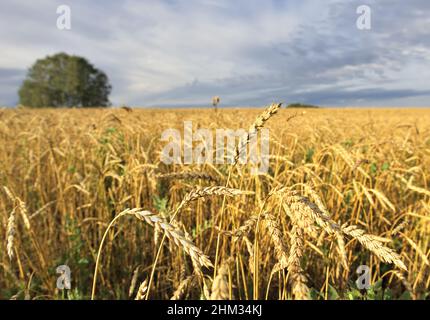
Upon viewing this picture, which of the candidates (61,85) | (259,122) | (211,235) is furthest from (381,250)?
(61,85)

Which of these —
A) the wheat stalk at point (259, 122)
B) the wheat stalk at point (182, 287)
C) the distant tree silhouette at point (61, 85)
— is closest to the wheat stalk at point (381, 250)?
the wheat stalk at point (259, 122)

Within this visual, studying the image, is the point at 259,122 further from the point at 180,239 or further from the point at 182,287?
the point at 182,287

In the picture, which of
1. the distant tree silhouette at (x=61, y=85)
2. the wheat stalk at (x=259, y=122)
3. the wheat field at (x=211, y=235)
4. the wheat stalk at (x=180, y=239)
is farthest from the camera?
the distant tree silhouette at (x=61, y=85)

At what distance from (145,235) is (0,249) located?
0.96 m

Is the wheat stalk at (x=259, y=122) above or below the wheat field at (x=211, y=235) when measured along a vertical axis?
above

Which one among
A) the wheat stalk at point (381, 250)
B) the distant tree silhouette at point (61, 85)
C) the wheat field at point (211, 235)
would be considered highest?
Answer: the distant tree silhouette at point (61, 85)

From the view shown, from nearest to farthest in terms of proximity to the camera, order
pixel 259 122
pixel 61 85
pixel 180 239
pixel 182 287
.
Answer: pixel 180 239 → pixel 259 122 → pixel 182 287 → pixel 61 85

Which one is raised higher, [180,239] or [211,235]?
[180,239]

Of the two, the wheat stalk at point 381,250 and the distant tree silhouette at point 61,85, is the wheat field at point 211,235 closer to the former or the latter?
the wheat stalk at point 381,250

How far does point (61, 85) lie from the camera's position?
38156mm

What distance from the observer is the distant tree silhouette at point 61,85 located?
37.6 meters

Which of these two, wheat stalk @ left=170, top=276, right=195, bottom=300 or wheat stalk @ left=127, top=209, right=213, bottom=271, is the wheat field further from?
wheat stalk @ left=127, top=209, right=213, bottom=271

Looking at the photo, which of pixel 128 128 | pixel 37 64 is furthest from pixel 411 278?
pixel 37 64
